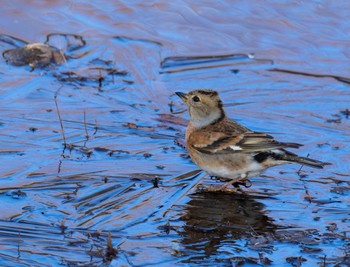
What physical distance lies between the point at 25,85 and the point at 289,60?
12.8 feet

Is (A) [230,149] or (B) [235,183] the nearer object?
(A) [230,149]

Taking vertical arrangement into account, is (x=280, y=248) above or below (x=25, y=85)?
above

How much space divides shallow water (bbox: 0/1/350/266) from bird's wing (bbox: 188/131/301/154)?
38cm

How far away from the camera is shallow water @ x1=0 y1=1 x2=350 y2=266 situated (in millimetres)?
7367

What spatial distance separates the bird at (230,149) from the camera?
28.0ft

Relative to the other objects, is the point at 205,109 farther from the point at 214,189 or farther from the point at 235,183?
the point at 214,189

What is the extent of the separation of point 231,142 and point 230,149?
0.09 metres

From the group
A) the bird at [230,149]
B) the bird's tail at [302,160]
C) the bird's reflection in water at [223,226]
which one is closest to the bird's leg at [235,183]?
the bird at [230,149]

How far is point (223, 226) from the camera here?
782cm

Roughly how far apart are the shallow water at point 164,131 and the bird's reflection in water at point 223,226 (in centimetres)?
2

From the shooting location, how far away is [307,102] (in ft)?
37.5

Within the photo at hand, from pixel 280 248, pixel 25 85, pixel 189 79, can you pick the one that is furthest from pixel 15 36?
pixel 280 248

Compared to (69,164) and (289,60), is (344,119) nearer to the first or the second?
(289,60)

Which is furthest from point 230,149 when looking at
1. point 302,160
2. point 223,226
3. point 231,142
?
point 223,226
